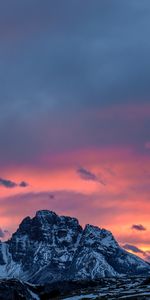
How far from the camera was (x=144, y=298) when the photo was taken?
179000 mm

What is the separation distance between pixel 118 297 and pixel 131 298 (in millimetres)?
13444

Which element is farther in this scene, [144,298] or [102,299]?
[102,299]

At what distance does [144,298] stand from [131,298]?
6.65 metres

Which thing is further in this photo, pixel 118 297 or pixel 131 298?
pixel 118 297

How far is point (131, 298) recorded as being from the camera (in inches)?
7274

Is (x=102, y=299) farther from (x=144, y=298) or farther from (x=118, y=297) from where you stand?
(x=144, y=298)

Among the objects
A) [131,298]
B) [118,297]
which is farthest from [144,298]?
[118,297]

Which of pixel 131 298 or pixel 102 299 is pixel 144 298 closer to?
pixel 131 298

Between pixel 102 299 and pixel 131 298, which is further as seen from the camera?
pixel 102 299

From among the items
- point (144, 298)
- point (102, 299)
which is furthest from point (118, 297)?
point (144, 298)

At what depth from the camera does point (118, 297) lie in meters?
198

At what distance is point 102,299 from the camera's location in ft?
650

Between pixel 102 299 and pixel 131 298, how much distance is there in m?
15.9

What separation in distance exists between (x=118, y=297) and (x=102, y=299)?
4.93 m
